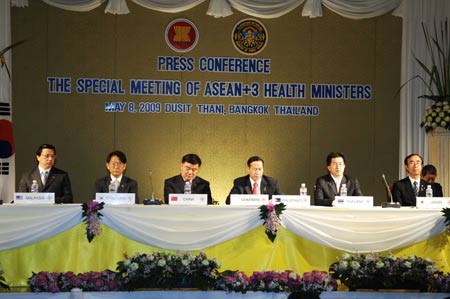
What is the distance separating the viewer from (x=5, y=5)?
794cm

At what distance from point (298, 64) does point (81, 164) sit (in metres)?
2.74

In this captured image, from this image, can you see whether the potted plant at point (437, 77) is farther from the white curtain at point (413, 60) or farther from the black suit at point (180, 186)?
the black suit at point (180, 186)

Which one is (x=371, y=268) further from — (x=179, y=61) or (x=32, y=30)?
(x=32, y=30)

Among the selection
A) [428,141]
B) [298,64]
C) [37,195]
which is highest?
[298,64]

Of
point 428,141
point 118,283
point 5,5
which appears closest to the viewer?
point 118,283

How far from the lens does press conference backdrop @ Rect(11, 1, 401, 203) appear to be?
28.5 ft

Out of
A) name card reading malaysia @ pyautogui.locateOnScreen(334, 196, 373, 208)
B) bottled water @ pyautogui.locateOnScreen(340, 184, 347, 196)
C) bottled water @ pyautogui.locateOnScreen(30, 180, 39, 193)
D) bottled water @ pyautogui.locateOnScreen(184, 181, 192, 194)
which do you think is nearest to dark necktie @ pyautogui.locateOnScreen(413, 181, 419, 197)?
bottled water @ pyautogui.locateOnScreen(340, 184, 347, 196)

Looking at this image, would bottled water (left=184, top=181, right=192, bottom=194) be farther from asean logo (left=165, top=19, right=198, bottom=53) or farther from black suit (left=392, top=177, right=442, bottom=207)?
asean logo (left=165, top=19, right=198, bottom=53)

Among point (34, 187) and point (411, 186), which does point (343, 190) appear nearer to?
point (411, 186)

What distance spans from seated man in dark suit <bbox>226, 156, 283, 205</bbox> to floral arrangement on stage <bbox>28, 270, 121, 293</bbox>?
151 centimetres

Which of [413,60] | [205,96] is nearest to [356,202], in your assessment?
[413,60]

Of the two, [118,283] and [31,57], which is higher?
[31,57]

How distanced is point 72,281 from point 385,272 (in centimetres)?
231

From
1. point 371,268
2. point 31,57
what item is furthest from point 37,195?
point 31,57
